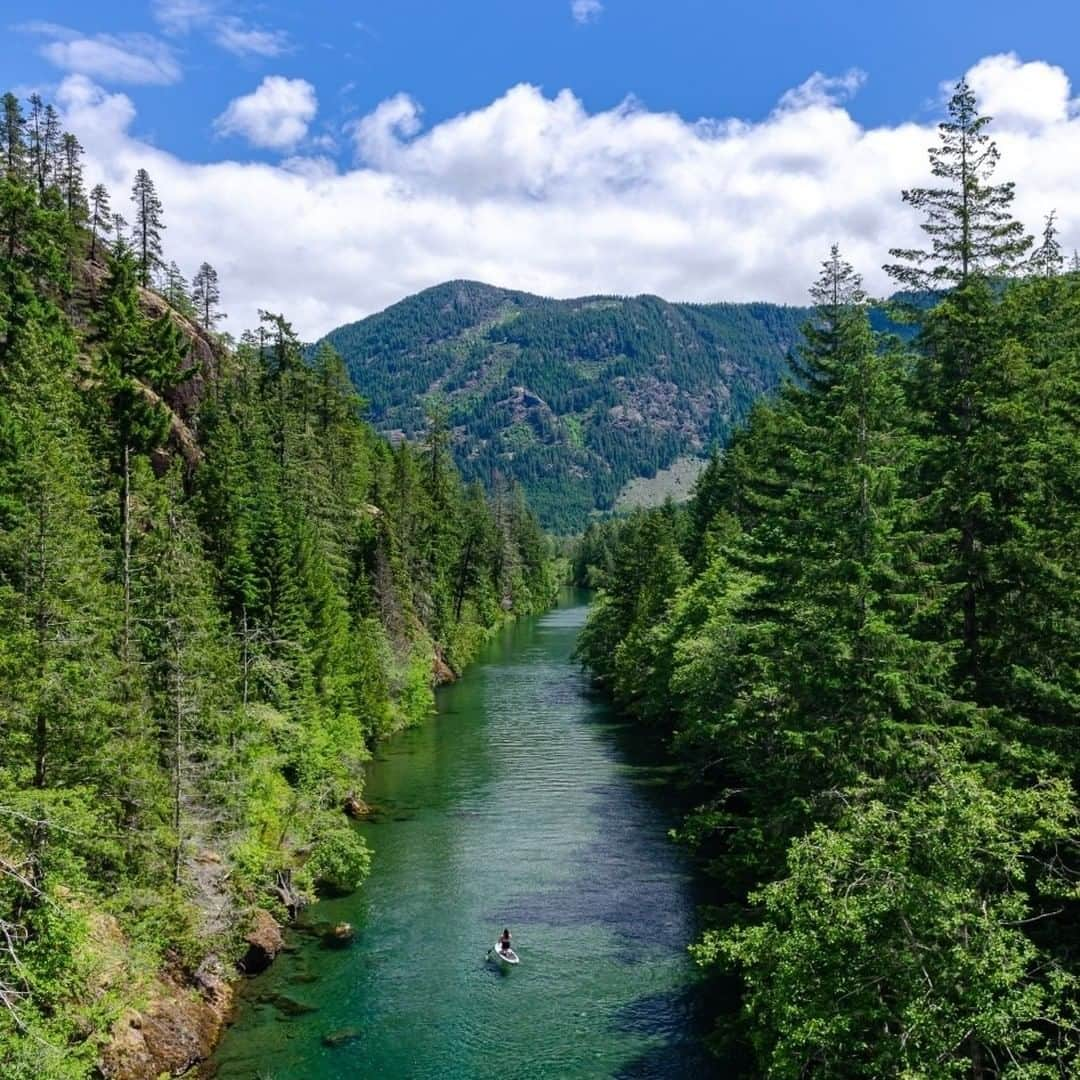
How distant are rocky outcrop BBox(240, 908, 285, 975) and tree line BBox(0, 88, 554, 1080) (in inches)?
36.5

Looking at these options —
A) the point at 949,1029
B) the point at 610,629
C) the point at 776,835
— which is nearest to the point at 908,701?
the point at 776,835

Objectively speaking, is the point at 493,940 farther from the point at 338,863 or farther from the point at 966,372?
the point at 966,372

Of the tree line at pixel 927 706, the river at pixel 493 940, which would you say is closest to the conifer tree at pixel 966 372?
the tree line at pixel 927 706

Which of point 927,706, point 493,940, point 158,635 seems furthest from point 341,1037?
point 927,706

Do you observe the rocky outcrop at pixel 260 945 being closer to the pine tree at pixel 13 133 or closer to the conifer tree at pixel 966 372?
the conifer tree at pixel 966 372

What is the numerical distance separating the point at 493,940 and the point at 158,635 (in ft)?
51.3

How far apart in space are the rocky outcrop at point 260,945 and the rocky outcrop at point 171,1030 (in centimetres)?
172

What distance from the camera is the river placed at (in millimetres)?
24828

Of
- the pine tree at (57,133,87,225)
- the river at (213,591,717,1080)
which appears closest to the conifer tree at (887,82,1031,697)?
the river at (213,591,717,1080)

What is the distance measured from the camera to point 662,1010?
26906 millimetres

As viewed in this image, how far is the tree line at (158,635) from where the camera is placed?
805 inches

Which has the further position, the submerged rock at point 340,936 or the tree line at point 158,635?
the submerged rock at point 340,936

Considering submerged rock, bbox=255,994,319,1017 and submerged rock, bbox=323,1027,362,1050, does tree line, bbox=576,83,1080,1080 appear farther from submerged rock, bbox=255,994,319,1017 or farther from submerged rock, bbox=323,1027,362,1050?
submerged rock, bbox=255,994,319,1017

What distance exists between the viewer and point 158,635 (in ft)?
93.2
